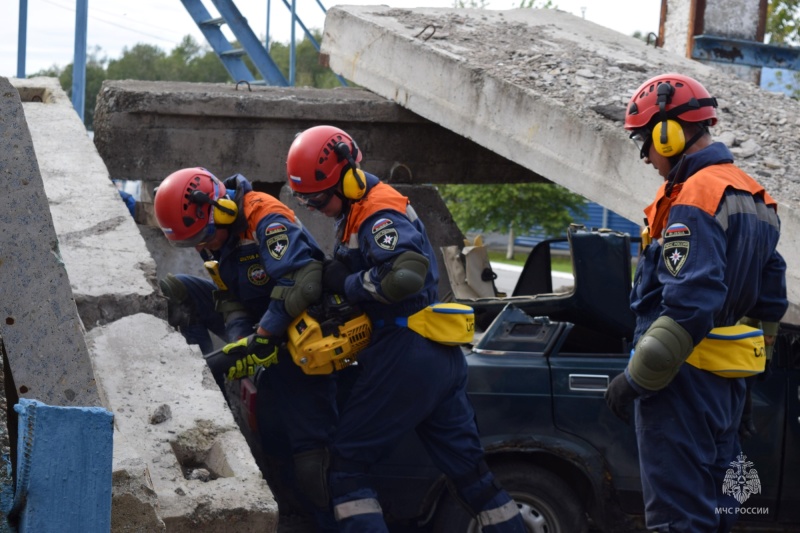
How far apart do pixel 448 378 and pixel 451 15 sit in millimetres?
5234

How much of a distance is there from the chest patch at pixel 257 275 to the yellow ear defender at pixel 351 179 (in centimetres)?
67

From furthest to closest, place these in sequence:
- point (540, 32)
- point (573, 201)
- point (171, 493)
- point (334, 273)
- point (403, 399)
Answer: point (573, 201) < point (540, 32) < point (334, 273) < point (403, 399) < point (171, 493)

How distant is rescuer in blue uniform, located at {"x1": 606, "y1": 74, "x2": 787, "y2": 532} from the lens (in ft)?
11.8

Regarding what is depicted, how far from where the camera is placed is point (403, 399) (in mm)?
4359

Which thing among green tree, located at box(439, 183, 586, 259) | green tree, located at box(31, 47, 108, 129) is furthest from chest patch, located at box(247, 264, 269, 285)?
green tree, located at box(31, 47, 108, 129)

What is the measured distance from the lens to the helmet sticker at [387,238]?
14.4ft

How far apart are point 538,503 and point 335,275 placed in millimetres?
1387

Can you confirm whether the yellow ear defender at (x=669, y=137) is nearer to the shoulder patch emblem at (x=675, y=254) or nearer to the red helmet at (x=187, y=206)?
the shoulder patch emblem at (x=675, y=254)

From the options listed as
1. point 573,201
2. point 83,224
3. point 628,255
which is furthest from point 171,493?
point 573,201

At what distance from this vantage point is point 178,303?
5477 millimetres

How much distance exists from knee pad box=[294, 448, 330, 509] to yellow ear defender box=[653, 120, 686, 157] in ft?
6.66

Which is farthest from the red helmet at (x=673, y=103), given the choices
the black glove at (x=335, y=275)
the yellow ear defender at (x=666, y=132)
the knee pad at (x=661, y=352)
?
the black glove at (x=335, y=275)

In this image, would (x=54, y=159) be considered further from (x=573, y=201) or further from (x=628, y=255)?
(x=573, y=201)

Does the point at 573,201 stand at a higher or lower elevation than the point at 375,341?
lower
